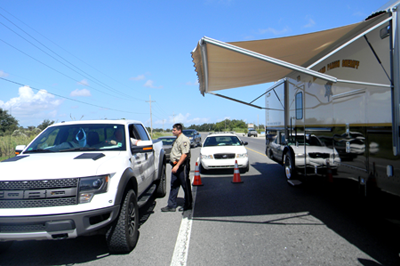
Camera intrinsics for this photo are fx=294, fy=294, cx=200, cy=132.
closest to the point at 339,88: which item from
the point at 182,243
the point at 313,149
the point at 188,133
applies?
the point at 313,149

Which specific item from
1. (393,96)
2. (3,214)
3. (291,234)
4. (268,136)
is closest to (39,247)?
(3,214)

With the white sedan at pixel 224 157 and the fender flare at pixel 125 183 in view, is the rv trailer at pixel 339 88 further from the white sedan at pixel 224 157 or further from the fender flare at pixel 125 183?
the white sedan at pixel 224 157

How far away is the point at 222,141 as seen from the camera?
12352 millimetres

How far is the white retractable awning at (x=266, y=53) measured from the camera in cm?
448

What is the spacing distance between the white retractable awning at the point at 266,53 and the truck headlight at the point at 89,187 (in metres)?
2.56

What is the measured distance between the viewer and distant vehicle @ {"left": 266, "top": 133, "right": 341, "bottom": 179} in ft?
19.0

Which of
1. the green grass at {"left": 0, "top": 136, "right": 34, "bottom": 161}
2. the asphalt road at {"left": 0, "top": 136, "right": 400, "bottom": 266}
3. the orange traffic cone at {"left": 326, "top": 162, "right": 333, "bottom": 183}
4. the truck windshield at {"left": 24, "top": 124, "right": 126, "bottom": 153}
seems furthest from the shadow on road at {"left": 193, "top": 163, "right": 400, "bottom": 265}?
the green grass at {"left": 0, "top": 136, "right": 34, "bottom": 161}

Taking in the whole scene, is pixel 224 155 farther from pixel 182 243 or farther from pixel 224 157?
pixel 182 243

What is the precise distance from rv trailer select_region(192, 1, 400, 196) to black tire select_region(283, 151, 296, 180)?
0.37ft

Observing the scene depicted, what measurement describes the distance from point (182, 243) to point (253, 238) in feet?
3.65

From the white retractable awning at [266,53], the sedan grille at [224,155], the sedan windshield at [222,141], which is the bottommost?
the sedan grille at [224,155]

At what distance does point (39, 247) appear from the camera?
14.5 ft

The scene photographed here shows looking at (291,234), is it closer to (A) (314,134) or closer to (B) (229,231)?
(B) (229,231)

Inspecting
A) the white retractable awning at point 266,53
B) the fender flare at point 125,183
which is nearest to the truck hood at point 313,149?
the white retractable awning at point 266,53
